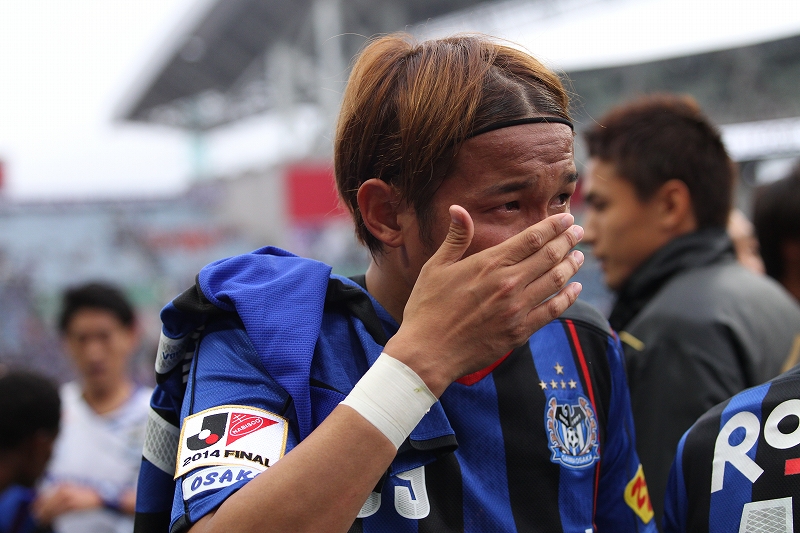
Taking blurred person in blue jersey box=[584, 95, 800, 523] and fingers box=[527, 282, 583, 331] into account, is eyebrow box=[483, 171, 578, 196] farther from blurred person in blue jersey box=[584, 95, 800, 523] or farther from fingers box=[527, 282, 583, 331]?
blurred person in blue jersey box=[584, 95, 800, 523]

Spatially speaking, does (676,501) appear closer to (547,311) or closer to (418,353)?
(547,311)

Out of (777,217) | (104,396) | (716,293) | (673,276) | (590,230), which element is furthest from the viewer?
(104,396)

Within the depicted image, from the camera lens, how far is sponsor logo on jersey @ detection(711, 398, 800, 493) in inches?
49.2

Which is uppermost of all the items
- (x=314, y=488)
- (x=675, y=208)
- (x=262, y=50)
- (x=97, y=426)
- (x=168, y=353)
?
(x=262, y=50)

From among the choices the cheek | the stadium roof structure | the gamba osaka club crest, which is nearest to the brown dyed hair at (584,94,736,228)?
the gamba osaka club crest

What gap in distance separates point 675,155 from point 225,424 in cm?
208

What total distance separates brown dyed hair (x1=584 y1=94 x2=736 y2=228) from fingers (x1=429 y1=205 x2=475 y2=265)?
1668 millimetres

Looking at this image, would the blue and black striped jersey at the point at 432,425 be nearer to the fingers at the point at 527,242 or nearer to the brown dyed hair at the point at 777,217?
the fingers at the point at 527,242

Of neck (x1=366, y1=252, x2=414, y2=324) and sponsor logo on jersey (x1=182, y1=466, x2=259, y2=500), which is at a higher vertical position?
neck (x1=366, y1=252, x2=414, y2=324)

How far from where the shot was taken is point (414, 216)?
52.0 inches

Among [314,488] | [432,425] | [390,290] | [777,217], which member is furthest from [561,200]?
[777,217]

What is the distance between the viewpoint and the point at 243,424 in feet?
3.71

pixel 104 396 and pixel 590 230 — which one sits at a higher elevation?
pixel 590 230

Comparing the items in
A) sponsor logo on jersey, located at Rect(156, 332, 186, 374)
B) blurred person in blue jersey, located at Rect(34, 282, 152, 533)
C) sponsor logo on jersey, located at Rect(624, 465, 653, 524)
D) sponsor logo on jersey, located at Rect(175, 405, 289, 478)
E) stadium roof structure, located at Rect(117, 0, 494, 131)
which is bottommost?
blurred person in blue jersey, located at Rect(34, 282, 152, 533)
